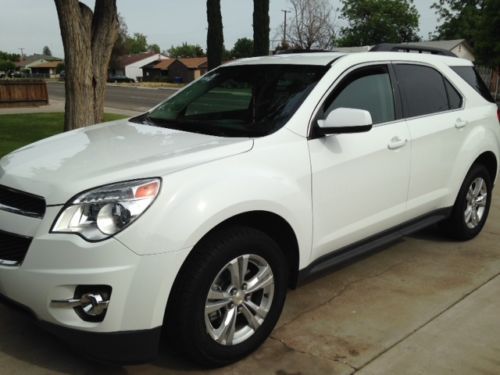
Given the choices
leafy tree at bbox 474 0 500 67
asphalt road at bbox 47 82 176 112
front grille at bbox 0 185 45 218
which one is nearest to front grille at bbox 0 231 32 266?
front grille at bbox 0 185 45 218

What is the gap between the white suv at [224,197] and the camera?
7.96 ft

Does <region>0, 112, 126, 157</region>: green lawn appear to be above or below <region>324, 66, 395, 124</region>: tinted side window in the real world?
below

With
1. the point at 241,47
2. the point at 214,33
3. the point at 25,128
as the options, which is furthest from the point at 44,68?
the point at 25,128

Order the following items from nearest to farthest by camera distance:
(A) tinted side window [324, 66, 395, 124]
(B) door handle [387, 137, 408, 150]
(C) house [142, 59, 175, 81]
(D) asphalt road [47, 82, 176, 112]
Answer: (A) tinted side window [324, 66, 395, 124]
(B) door handle [387, 137, 408, 150]
(D) asphalt road [47, 82, 176, 112]
(C) house [142, 59, 175, 81]

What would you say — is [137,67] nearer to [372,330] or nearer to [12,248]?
[372,330]

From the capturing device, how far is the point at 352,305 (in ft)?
12.0

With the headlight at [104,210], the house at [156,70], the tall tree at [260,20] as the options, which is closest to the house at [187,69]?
the house at [156,70]

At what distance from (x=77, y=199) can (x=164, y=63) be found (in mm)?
95416

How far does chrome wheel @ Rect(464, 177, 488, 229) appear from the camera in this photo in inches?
191

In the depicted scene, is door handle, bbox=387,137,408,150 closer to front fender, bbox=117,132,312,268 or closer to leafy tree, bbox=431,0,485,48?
front fender, bbox=117,132,312,268

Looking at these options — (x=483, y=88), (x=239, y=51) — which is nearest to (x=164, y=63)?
(x=239, y=51)

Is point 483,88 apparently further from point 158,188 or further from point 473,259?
point 158,188

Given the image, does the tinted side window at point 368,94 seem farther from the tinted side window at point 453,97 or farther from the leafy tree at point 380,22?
the leafy tree at point 380,22

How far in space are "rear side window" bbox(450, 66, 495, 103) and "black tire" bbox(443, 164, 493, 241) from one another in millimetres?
698
